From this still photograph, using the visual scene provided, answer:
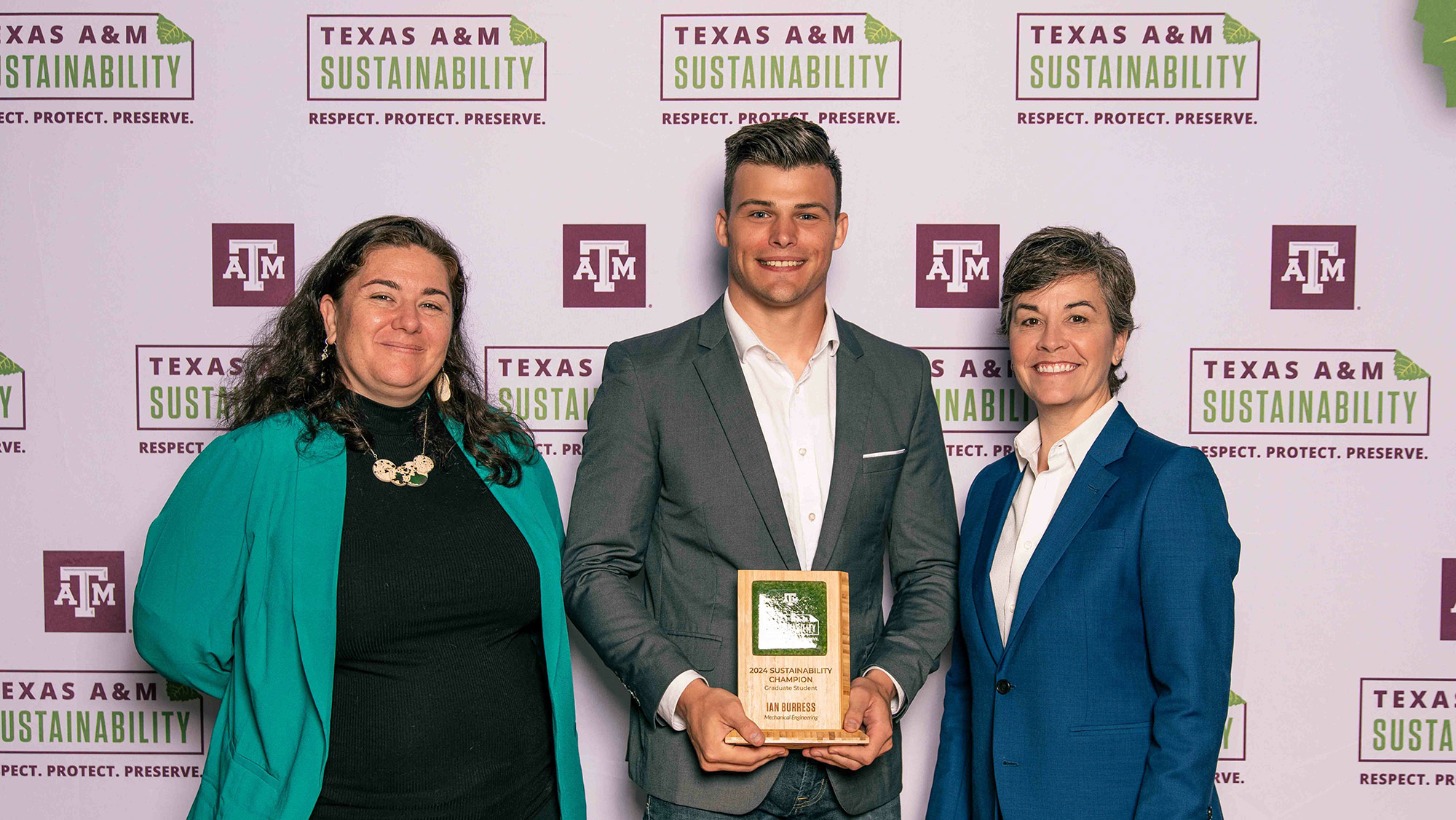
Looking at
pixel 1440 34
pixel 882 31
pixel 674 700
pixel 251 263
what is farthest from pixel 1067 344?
pixel 251 263

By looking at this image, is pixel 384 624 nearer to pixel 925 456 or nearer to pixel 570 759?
pixel 570 759

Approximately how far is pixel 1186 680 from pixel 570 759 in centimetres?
109

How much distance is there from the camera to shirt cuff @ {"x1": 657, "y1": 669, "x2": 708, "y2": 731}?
1.60 m

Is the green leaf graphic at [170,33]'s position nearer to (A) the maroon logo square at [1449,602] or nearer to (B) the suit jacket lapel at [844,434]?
(B) the suit jacket lapel at [844,434]

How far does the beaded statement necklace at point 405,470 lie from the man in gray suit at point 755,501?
0.27 m

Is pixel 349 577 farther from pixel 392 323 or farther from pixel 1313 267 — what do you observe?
pixel 1313 267

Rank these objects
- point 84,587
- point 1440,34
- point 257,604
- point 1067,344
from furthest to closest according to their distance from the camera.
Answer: point 84,587, point 1440,34, point 1067,344, point 257,604

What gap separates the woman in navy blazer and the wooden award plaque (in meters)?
0.29

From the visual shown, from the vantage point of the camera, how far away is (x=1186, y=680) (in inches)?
57.5

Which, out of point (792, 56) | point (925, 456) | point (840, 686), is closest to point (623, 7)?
point (792, 56)

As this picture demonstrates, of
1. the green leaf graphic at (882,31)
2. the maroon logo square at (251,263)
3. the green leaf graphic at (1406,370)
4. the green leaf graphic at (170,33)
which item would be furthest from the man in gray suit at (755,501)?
the green leaf graphic at (170,33)

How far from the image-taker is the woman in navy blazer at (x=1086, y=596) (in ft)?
4.84

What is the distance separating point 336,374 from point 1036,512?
4.27 feet

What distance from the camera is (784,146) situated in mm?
1713
